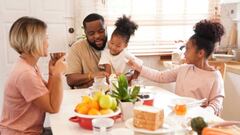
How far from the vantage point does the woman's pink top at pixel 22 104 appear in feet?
5.06

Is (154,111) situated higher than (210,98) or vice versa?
(154,111)

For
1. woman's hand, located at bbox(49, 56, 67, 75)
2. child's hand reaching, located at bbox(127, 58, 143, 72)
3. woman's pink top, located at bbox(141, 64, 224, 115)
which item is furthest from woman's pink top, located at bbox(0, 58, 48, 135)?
woman's pink top, located at bbox(141, 64, 224, 115)

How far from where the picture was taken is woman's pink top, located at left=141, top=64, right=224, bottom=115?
6.05 ft

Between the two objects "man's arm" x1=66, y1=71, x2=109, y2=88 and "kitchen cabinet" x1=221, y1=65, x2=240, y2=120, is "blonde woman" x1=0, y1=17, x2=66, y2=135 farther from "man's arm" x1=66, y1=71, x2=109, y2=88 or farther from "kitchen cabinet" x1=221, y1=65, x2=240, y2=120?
"kitchen cabinet" x1=221, y1=65, x2=240, y2=120

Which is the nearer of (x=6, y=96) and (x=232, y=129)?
(x=232, y=129)

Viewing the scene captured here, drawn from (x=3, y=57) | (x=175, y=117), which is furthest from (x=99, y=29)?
(x=3, y=57)

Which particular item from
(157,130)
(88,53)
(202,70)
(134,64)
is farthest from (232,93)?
(157,130)

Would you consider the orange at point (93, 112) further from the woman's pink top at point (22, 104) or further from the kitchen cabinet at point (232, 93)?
the kitchen cabinet at point (232, 93)

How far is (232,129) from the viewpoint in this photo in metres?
1.03

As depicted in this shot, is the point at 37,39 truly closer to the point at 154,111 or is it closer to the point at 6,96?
the point at 6,96

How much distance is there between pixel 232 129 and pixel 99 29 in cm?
154

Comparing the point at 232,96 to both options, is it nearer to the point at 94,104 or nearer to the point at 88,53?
the point at 88,53

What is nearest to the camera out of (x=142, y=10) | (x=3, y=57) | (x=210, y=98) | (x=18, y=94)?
(x=18, y=94)

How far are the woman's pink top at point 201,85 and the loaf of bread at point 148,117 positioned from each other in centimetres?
65
